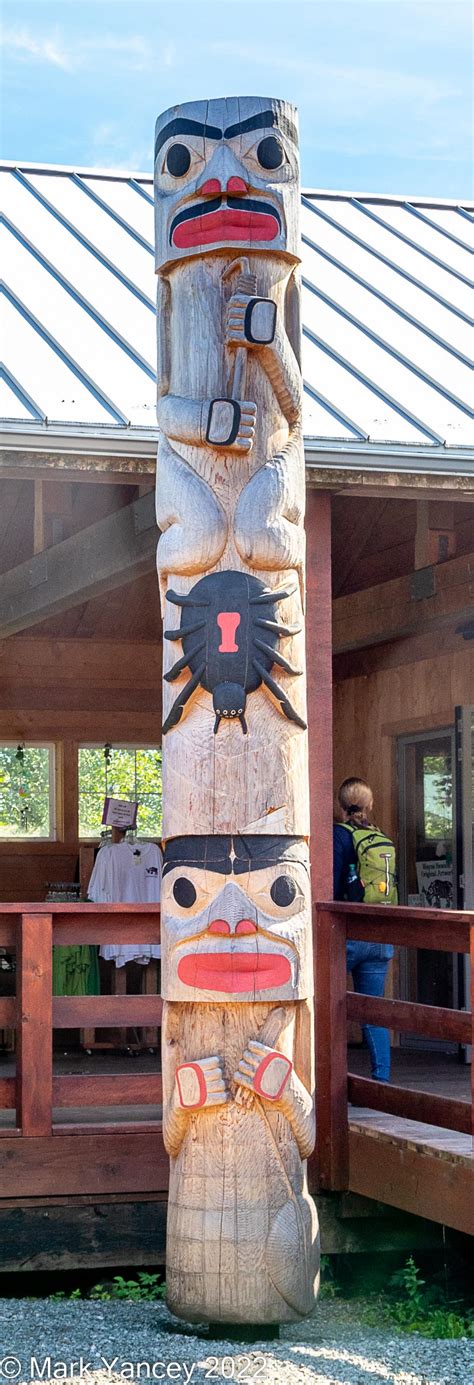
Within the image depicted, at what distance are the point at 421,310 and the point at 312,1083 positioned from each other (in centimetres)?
487

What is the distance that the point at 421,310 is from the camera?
8602mm

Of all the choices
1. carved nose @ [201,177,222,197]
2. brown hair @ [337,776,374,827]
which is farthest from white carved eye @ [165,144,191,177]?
brown hair @ [337,776,374,827]

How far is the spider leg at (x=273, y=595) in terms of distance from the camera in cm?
520

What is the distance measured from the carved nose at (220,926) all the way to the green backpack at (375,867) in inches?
99.4

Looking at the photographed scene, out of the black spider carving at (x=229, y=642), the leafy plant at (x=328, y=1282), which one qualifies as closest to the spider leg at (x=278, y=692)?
the black spider carving at (x=229, y=642)

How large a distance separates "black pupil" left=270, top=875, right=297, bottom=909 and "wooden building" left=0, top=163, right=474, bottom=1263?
0.94 m

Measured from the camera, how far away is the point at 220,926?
510cm

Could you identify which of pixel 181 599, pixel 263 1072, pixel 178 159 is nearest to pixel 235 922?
pixel 263 1072

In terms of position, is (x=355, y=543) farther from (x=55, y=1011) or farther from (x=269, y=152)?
(x=269, y=152)

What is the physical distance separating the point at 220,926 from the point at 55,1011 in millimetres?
1558

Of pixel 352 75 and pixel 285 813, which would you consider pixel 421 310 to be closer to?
pixel 285 813

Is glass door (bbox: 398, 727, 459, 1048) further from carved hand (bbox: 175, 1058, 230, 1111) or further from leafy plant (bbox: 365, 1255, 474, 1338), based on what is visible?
carved hand (bbox: 175, 1058, 230, 1111)

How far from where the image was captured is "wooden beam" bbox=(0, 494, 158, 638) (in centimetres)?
827

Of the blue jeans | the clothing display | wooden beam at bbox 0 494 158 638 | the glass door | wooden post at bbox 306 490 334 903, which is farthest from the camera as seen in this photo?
the glass door
